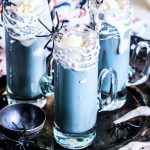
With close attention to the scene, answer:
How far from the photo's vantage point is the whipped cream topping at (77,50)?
2.07 feet

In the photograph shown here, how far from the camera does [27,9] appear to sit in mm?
709

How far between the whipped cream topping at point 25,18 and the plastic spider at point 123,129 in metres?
0.19

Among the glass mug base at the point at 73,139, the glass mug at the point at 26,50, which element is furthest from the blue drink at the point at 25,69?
the glass mug base at the point at 73,139

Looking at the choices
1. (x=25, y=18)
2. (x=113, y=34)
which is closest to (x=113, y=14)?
(x=113, y=34)

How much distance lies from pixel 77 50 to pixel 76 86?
5 centimetres

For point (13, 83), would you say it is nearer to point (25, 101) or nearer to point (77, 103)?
point (25, 101)

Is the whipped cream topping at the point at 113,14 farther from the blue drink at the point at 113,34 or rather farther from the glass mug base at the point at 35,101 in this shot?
the glass mug base at the point at 35,101

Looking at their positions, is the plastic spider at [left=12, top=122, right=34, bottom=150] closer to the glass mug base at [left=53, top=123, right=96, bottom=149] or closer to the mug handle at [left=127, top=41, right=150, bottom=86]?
the glass mug base at [left=53, top=123, right=96, bottom=149]

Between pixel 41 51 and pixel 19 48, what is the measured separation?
37 millimetres

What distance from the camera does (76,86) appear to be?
652mm

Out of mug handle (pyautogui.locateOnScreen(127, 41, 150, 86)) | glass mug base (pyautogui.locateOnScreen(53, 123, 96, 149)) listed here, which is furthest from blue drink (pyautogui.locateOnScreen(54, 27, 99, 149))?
mug handle (pyautogui.locateOnScreen(127, 41, 150, 86))

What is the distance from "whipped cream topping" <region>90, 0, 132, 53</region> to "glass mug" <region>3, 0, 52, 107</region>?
8 centimetres

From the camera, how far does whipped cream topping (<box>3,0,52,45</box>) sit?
0.70 meters

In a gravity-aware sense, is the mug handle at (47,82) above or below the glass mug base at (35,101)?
above
